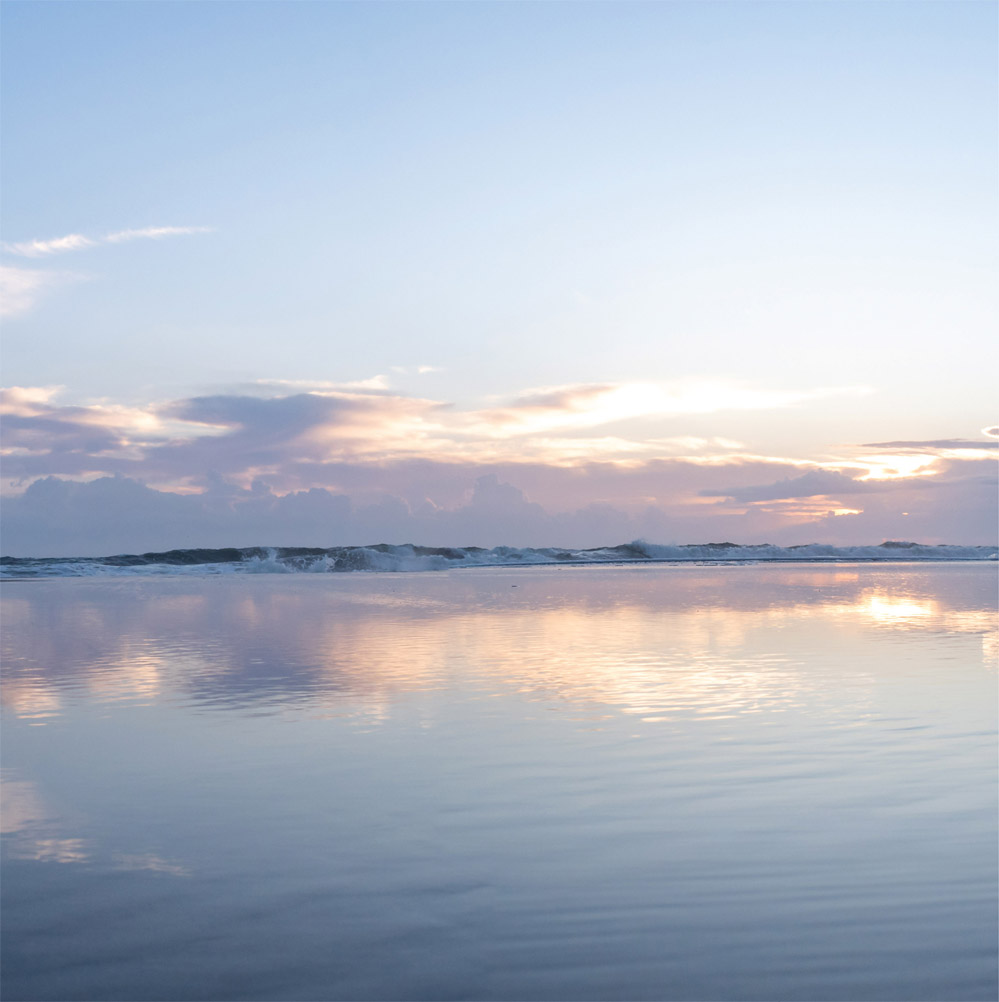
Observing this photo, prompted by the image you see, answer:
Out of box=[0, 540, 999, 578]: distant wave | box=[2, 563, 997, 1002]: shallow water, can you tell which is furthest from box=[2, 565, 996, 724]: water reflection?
box=[0, 540, 999, 578]: distant wave

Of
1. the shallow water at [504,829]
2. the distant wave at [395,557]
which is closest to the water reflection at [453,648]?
the shallow water at [504,829]

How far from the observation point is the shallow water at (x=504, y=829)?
380 centimetres

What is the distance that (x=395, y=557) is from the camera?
73.1 m

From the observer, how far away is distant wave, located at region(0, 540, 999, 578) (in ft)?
198

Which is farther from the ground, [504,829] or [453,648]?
[453,648]

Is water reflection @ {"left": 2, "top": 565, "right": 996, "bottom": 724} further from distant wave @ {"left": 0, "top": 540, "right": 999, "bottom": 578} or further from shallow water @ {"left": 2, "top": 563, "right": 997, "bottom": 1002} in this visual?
distant wave @ {"left": 0, "top": 540, "right": 999, "bottom": 578}

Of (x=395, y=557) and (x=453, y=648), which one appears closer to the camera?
(x=453, y=648)

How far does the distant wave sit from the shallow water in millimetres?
48470

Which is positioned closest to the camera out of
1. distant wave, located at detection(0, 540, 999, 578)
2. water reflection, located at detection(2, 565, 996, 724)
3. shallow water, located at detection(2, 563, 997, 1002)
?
shallow water, located at detection(2, 563, 997, 1002)

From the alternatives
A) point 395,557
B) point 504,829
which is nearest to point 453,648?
point 504,829

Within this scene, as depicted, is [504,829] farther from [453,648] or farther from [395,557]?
[395,557]

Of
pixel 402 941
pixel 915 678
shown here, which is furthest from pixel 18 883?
pixel 915 678

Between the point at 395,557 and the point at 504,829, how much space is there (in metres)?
68.1

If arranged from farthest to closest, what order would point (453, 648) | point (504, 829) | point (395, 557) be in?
1. point (395, 557)
2. point (453, 648)
3. point (504, 829)
